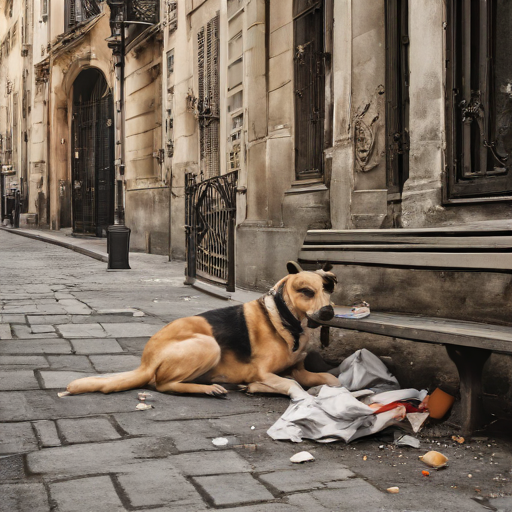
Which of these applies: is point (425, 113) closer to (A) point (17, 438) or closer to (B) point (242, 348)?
(B) point (242, 348)

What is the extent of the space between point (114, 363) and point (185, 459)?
8.09 ft

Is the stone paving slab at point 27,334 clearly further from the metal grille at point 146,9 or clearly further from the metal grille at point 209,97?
the metal grille at point 146,9

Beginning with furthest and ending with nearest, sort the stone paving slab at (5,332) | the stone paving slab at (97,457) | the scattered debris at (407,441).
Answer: the stone paving slab at (5,332), the scattered debris at (407,441), the stone paving slab at (97,457)

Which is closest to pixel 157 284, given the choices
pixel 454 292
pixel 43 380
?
pixel 43 380

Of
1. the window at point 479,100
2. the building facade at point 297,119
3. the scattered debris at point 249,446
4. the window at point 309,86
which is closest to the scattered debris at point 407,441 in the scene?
the scattered debris at point 249,446

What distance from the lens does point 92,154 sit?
24969 millimetres

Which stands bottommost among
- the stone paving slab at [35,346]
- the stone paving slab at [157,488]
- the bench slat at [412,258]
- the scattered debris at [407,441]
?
the scattered debris at [407,441]

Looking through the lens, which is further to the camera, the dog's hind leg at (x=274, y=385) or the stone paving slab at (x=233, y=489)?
the dog's hind leg at (x=274, y=385)

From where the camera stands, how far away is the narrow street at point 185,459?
3182 millimetres

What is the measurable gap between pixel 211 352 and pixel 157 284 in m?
7.29

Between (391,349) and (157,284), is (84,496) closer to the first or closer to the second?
(391,349)

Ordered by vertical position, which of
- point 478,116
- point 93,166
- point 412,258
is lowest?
point 412,258

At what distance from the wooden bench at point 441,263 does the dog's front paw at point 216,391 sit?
0.82m

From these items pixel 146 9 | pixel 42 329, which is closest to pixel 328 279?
pixel 42 329
